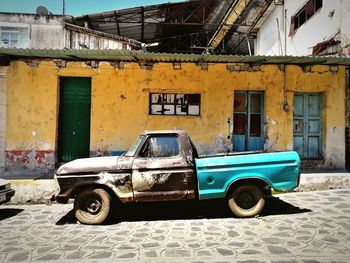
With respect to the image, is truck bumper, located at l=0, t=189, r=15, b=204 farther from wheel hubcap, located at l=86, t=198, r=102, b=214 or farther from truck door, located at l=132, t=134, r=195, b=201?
truck door, located at l=132, t=134, r=195, b=201

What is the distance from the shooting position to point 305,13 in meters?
13.1

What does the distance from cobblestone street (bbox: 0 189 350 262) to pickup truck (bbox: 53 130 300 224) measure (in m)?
0.48

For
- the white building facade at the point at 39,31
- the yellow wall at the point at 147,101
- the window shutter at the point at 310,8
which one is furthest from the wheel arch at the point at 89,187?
the window shutter at the point at 310,8

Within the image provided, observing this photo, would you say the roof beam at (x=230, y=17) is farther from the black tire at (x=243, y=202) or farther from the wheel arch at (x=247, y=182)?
the black tire at (x=243, y=202)

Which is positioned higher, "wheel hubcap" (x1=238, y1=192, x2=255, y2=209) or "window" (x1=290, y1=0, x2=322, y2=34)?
"window" (x1=290, y1=0, x2=322, y2=34)

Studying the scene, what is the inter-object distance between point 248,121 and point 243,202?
484 cm

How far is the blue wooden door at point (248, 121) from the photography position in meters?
9.86

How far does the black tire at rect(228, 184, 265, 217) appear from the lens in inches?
216

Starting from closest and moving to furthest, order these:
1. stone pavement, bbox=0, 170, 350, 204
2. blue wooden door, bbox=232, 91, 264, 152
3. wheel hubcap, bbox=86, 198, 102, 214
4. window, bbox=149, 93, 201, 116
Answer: wheel hubcap, bbox=86, 198, 102, 214 → stone pavement, bbox=0, 170, 350, 204 → window, bbox=149, 93, 201, 116 → blue wooden door, bbox=232, 91, 264, 152

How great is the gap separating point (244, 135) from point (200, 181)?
16.6ft

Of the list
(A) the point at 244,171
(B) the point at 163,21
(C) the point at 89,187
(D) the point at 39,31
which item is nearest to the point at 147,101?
(C) the point at 89,187

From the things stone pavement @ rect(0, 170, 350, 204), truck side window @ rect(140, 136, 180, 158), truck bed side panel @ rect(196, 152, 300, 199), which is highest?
truck side window @ rect(140, 136, 180, 158)

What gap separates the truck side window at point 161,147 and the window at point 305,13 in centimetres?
1056

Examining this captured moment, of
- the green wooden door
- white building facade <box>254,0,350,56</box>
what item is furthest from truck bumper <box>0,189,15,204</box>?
white building facade <box>254,0,350,56</box>
